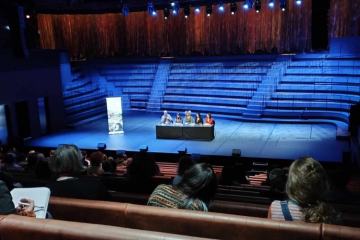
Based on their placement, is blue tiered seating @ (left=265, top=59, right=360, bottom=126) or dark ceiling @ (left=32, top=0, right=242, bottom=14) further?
dark ceiling @ (left=32, top=0, right=242, bottom=14)

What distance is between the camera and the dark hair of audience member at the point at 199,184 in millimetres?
2170

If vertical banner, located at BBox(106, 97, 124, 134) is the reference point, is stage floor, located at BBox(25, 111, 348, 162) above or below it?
below

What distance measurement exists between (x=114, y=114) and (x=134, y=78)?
617cm

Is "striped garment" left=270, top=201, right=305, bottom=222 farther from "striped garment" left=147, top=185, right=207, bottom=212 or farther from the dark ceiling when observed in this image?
the dark ceiling

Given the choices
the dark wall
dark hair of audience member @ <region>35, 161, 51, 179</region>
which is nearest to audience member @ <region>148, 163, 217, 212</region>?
dark hair of audience member @ <region>35, 161, 51, 179</region>

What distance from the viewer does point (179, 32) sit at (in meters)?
16.8

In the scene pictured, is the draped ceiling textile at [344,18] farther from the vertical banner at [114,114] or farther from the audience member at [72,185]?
the audience member at [72,185]

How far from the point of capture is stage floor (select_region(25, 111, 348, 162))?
29.8 ft

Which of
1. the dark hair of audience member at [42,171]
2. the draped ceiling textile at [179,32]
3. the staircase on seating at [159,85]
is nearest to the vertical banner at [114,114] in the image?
the staircase on seating at [159,85]

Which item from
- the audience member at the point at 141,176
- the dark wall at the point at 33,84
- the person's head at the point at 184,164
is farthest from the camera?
the dark wall at the point at 33,84

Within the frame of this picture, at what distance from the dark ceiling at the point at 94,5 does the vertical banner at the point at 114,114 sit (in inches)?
147

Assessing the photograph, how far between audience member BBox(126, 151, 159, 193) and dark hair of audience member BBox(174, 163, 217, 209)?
1.34 metres

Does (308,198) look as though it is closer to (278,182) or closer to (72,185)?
(278,182)

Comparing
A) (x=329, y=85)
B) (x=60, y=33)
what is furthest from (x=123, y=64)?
(x=329, y=85)
